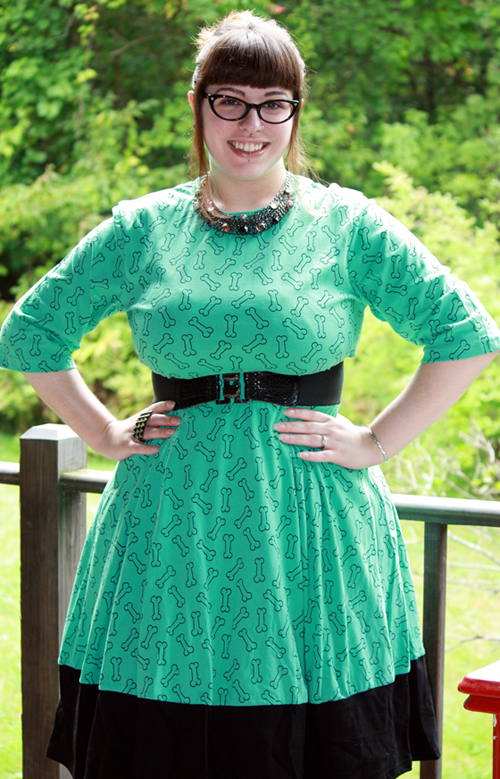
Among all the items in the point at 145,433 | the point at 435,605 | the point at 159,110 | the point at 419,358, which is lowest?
the point at 435,605

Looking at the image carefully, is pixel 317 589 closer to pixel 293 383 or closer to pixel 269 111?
pixel 293 383

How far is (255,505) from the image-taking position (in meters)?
1.23

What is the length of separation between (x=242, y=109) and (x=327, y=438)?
564 millimetres

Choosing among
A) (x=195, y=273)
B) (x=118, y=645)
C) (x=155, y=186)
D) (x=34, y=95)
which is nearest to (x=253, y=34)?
(x=195, y=273)

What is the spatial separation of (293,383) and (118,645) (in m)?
0.52

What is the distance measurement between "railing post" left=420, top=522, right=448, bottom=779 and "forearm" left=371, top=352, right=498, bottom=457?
22 centimetres

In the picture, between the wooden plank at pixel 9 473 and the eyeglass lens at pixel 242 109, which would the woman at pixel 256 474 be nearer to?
the eyeglass lens at pixel 242 109

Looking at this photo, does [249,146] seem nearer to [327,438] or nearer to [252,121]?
[252,121]

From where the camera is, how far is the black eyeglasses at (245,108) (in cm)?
127

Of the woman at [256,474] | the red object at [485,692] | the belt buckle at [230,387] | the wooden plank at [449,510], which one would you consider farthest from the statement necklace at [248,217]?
the red object at [485,692]

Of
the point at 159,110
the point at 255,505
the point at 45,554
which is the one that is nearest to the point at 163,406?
the point at 255,505

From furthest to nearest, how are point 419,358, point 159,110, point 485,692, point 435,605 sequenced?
point 159,110
point 419,358
point 435,605
point 485,692

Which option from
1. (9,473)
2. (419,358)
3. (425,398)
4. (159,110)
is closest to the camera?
(425,398)

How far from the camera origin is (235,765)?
121 cm
